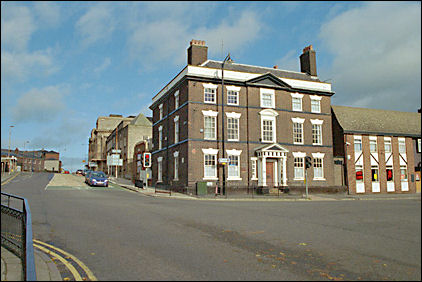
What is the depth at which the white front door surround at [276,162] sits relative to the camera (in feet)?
100

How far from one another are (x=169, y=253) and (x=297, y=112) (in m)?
28.4

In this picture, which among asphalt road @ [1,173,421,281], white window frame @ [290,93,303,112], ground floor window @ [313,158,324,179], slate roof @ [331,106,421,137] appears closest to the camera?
asphalt road @ [1,173,421,281]

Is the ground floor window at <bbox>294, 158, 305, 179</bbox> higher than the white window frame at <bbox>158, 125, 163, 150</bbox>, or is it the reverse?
the white window frame at <bbox>158, 125, 163, 150</bbox>

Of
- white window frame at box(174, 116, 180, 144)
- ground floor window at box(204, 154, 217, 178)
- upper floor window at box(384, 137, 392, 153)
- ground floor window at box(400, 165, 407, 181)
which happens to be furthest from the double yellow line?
ground floor window at box(400, 165, 407, 181)

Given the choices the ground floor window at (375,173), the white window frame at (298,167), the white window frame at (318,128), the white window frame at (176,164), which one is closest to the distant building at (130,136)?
the white window frame at (176,164)

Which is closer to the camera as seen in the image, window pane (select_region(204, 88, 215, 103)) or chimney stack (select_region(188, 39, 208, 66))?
window pane (select_region(204, 88, 215, 103))

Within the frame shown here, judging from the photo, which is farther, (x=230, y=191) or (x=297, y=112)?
(x=297, y=112)

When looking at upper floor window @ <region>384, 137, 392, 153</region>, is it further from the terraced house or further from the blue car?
the blue car

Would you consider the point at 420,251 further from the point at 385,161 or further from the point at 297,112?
the point at 385,161

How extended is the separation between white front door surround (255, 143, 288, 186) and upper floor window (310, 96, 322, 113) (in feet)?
20.8

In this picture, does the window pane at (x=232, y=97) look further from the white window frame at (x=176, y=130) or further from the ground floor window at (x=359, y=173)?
the ground floor window at (x=359, y=173)

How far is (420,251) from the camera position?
413 centimetres

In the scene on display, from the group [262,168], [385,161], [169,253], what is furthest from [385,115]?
[169,253]

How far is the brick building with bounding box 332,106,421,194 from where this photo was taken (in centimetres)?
3522
